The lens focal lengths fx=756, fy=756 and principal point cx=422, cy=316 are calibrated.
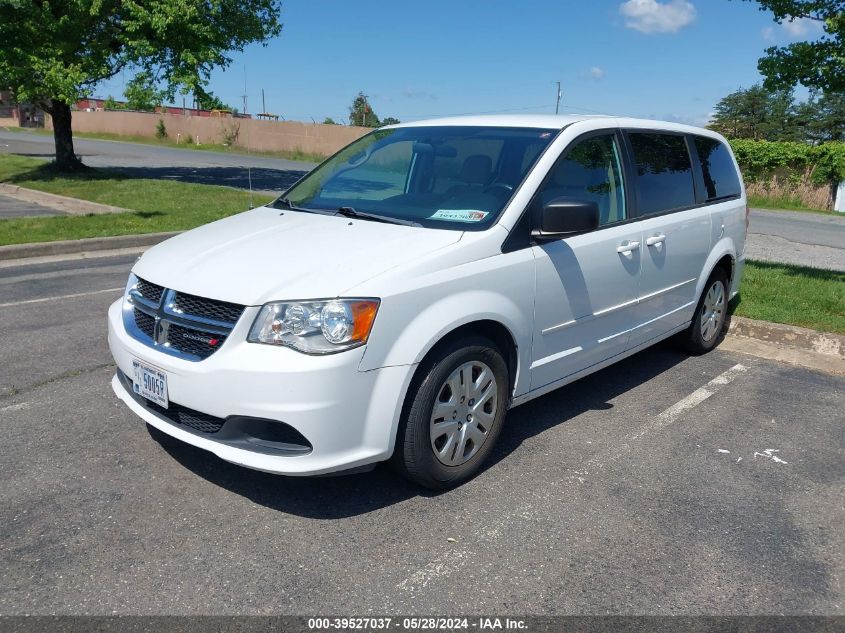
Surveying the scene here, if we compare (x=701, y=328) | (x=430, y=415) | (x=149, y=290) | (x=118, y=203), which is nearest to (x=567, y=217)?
(x=430, y=415)

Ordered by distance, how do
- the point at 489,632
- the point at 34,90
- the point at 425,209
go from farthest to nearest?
the point at 34,90
the point at 425,209
the point at 489,632

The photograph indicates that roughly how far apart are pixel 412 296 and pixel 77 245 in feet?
26.4

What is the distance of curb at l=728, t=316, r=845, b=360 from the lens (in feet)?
21.1

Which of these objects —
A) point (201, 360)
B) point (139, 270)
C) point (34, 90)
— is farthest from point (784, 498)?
point (34, 90)

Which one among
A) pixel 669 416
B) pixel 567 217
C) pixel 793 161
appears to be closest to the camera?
pixel 567 217

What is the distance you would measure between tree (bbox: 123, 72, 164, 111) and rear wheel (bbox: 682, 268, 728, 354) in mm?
15076

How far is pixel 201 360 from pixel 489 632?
1.66 meters

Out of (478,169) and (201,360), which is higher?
(478,169)

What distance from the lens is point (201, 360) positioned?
10.9 feet

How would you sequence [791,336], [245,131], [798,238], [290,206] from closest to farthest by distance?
[290,206]
[791,336]
[798,238]
[245,131]

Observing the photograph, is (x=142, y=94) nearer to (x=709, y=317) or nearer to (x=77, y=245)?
(x=77, y=245)

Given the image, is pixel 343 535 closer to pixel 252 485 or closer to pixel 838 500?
→ pixel 252 485

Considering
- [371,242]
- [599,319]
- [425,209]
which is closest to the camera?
[371,242]

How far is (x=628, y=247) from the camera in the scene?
4.72 m
